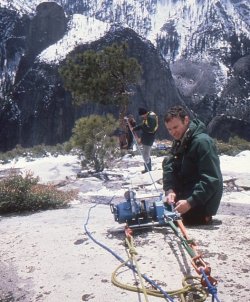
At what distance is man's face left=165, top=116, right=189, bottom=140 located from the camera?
448 cm

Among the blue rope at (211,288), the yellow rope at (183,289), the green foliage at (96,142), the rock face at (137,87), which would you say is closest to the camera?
the blue rope at (211,288)

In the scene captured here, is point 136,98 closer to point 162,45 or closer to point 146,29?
point 162,45

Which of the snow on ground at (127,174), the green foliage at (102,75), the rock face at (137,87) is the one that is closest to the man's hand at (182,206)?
the snow on ground at (127,174)

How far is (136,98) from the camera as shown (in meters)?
57.2

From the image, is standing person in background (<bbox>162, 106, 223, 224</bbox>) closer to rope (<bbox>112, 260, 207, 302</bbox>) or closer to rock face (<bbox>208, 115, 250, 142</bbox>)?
rope (<bbox>112, 260, 207, 302</bbox>)

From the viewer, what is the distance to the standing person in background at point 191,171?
424 centimetres

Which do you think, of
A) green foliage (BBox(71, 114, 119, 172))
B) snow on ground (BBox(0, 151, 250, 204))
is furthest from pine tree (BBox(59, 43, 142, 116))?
green foliage (BBox(71, 114, 119, 172))

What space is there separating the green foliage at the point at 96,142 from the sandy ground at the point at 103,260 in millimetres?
9081

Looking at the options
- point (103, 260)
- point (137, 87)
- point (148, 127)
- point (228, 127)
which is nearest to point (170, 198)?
point (103, 260)

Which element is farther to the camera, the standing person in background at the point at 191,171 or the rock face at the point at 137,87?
the rock face at the point at 137,87

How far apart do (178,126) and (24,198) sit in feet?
12.3

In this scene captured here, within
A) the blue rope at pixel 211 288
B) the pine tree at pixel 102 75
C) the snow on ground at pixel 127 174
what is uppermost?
the pine tree at pixel 102 75

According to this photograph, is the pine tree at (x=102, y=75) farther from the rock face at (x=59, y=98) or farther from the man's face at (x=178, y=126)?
the rock face at (x=59, y=98)

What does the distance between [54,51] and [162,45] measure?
31.2 m
